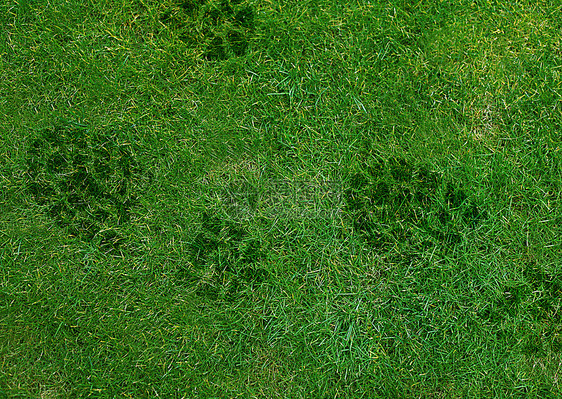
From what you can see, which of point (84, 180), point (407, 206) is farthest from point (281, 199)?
point (84, 180)

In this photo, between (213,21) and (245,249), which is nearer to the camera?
(245,249)

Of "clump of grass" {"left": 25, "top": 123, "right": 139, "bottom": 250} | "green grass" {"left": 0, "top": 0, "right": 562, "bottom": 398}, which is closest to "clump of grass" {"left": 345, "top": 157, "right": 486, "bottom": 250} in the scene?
"green grass" {"left": 0, "top": 0, "right": 562, "bottom": 398}

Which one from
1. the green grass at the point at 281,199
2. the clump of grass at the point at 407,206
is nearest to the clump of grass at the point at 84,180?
the green grass at the point at 281,199

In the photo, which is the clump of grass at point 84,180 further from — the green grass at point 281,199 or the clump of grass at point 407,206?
the clump of grass at point 407,206

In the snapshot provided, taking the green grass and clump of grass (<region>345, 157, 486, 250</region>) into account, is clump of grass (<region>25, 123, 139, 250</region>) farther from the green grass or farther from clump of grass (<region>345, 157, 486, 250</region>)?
clump of grass (<region>345, 157, 486, 250</region>)

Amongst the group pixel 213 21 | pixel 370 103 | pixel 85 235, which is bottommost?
pixel 85 235

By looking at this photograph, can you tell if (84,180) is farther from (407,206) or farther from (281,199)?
(407,206)

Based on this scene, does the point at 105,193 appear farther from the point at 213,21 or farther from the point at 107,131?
the point at 213,21

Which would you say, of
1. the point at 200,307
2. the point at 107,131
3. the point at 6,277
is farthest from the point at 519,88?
the point at 6,277
